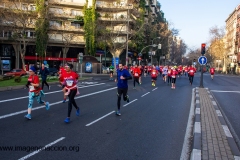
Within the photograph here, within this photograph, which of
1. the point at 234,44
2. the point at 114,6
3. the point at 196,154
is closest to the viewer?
the point at 196,154

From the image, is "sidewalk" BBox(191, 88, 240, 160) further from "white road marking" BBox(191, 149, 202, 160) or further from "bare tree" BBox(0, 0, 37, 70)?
"bare tree" BBox(0, 0, 37, 70)

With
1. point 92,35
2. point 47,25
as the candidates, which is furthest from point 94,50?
point 47,25

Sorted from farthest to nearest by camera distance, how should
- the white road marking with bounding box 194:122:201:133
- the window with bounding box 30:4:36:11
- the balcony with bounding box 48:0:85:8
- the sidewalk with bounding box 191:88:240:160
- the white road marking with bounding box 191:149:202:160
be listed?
the balcony with bounding box 48:0:85:8, the window with bounding box 30:4:36:11, the white road marking with bounding box 194:122:201:133, the sidewalk with bounding box 191:88:240:160, the white road marking with bounding box 191:149:202:160

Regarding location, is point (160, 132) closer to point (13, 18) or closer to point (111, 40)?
point (13, 18)

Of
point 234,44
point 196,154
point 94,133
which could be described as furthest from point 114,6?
point 234,44

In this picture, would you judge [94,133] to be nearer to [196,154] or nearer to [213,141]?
[196,154]

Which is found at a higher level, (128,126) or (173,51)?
(173,51)

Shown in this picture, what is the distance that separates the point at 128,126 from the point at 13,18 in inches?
1329

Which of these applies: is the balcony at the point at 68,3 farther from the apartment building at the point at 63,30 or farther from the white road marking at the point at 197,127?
the white road marking at the point at 197,127

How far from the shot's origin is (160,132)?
278 inches

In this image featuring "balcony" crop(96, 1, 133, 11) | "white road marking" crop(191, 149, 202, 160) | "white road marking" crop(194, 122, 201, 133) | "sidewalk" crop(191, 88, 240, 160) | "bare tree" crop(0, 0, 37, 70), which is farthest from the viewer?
"balcony" crop(96, 1, 133, 11)

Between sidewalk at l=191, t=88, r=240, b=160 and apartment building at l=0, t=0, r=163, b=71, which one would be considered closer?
sidewalk at l=191, t=88, r=240, b=160

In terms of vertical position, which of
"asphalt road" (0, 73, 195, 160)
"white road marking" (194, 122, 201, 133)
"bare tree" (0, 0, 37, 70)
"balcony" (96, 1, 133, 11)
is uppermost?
"balcony" (96, 1, 133, 11)

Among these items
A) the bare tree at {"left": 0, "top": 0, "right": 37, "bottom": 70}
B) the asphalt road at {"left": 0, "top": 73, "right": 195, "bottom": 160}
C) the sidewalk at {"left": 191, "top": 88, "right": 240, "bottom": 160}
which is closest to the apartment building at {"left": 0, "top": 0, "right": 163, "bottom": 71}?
the bare tree at {"left": 0, "top": 0, "right": 37, "bottom": 70}
